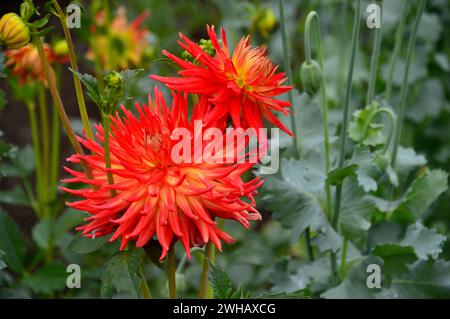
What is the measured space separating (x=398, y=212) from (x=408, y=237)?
6cm

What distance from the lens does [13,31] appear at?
87cm

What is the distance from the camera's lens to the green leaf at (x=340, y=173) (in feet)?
3.61

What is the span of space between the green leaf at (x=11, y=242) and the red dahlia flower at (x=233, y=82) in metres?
0.57

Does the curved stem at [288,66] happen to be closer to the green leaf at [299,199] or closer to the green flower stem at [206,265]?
the green leaf at [299,199]

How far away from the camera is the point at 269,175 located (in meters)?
1.23

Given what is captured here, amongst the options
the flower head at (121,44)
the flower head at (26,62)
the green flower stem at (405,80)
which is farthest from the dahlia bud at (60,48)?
the green flower stem at (405,80)

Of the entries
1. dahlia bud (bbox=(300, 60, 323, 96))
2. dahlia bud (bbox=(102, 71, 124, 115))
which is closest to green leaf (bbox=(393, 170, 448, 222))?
dahlia bud (bbox=(300, 60, 323, 96))

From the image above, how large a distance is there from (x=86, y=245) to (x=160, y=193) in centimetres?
15

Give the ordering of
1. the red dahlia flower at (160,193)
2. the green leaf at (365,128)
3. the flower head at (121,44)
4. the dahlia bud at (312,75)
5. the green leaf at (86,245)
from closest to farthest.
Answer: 1. the red dahlia flower at (160,193)
2. the green leaf at (86,245)
3. the dahlia bud at (312,75)
4. the green leaf at (365,128)
5. the flower head at (121,44)

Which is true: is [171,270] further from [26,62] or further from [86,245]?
[26,62]

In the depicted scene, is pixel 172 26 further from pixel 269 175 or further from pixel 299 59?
pixel 269 175

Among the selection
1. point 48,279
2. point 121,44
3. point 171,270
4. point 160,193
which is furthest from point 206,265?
point 121,44

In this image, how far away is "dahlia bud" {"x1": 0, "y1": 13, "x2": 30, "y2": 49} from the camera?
867 millimetres
